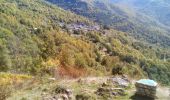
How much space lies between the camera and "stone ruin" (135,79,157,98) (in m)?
22.5

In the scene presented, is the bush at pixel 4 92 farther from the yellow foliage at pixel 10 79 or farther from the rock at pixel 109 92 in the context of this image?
the rock at pixel 109 92

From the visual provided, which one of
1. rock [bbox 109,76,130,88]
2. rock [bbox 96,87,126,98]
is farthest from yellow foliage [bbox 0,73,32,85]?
rock [bbox 109,76,130,88]

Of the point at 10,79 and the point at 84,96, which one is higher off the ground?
the point at 84,96

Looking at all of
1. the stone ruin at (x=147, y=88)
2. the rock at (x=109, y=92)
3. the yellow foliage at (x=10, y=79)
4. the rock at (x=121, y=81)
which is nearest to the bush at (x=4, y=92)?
the yellow foliage at (x=10, y=79)

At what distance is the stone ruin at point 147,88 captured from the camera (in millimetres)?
22500

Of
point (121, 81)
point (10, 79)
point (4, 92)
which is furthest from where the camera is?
point (10, 79)

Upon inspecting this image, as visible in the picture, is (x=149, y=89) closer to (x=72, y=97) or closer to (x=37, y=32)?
(x=72, y=97)

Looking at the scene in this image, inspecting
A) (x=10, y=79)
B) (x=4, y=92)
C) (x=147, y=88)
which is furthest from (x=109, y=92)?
(x=10, y=79)

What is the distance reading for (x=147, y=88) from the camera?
22.8m

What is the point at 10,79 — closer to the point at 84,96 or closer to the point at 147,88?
the point at 84,96

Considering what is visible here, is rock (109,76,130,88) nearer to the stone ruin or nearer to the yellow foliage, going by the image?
the stone ruin

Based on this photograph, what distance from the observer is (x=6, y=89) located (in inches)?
854

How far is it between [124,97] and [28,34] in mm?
168961

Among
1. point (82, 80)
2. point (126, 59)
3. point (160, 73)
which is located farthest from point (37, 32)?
point (82, 80)
